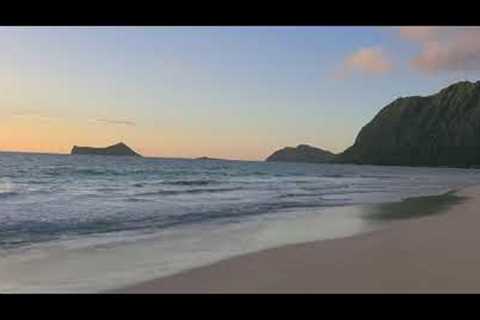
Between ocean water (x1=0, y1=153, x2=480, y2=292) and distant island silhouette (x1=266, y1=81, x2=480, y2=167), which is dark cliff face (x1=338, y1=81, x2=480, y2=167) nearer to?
distant island silhouette (x1=266, y1=81, x2=480, y2=167)

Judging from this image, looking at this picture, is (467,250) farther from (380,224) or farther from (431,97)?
(431,97)

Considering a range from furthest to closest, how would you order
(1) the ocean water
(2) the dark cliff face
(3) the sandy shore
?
(2) the dark cliff face < (1) the ocean water < (3) the sandy shore

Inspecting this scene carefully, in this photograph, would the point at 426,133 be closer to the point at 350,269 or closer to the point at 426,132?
the point at 426,132

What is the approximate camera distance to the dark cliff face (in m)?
144

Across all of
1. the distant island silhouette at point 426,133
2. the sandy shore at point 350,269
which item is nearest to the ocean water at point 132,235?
the sandy shore at point 350,269

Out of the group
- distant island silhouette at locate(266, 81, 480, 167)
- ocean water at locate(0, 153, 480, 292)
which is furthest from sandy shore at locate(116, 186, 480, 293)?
distant island silhouette at locate(266, 81, 480, 167)

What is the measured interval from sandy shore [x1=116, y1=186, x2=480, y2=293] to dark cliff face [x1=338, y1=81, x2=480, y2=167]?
135 m

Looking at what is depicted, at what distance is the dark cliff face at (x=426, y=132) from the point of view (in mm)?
144375

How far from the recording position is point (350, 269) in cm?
641

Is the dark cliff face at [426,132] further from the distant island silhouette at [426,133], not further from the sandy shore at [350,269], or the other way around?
the sandy shore at [350,269]

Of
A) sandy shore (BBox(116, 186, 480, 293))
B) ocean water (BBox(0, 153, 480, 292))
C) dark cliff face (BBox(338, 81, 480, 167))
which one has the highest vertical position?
dark cliff face (BBox(338, 81, 480, 167))

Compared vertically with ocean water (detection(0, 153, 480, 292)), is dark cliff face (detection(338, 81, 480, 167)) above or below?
above
